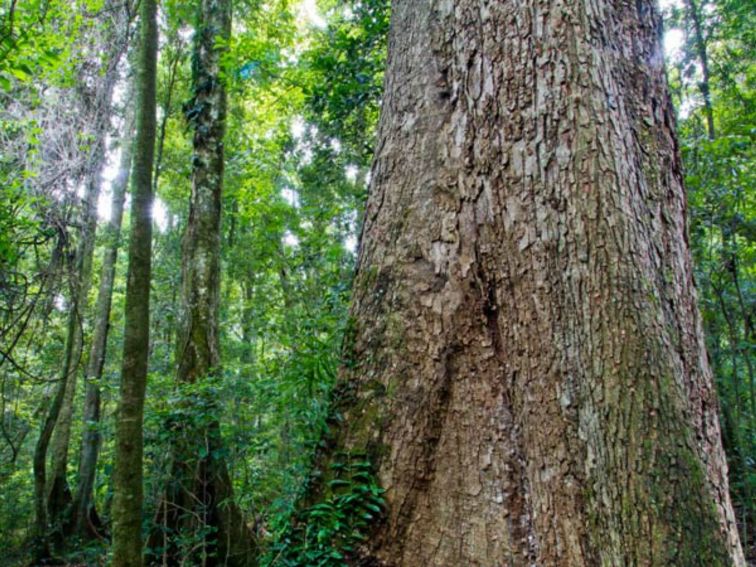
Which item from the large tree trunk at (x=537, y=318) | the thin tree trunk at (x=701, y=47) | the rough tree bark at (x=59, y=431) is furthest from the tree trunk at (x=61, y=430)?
the thin tree trunk at (x=701, y=47)

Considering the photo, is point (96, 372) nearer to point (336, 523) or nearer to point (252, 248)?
point (252, 248)

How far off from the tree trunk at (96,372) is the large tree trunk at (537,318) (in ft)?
23.7

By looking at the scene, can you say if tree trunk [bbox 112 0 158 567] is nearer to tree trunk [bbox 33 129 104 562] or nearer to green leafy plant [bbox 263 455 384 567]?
green leafy plant [bbox 263 455 384 567]

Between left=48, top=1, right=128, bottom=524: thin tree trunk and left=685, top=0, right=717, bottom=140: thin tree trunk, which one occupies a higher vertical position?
left=685, top=0, right=717, bottom=140: thin tree trunk

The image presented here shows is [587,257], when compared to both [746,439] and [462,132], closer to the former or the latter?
[462,132]

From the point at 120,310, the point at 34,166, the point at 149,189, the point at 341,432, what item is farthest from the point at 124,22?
the point at 120,310

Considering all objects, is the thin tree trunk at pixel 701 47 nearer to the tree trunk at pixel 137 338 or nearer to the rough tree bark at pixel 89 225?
the tree trunk at pixel 137 338

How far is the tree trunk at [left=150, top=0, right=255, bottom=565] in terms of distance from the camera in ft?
15.0

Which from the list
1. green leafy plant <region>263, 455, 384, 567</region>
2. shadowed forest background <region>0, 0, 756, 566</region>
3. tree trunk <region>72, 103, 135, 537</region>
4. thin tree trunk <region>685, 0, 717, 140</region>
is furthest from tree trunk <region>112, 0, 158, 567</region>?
thin tree trunk <region>685, 0, 717, 140</region>

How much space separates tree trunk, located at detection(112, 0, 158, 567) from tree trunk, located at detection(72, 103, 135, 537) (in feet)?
19.2

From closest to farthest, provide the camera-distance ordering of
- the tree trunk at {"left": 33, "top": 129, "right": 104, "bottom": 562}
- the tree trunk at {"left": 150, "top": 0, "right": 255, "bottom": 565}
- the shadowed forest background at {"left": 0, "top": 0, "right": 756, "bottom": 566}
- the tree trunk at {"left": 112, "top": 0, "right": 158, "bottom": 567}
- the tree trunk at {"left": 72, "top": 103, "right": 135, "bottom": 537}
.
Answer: the tree trunk at {"left": 112, "top": 0, "right": 158, "bottom": 567} < the shadowed forest background at {"left": 0, "top": 0, "right": 756, "bottom": 566} < the tree trunk at {"left": 150, "top": 0, "right": 255, "bottom": 565} < the tree trunk at {"left": 33, "top": 129, "right": 104, "bottom": 562} < the tree trunk at {"left": 72, "top": 103, "right": 135, "bottom": 537}

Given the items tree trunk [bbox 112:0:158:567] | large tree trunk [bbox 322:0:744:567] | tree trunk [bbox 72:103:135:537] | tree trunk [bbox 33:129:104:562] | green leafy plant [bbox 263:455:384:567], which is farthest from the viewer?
tree trunk [bbox 72:103:135:537]

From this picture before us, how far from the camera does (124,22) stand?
26.1 feet

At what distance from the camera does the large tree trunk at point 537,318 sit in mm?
1953
